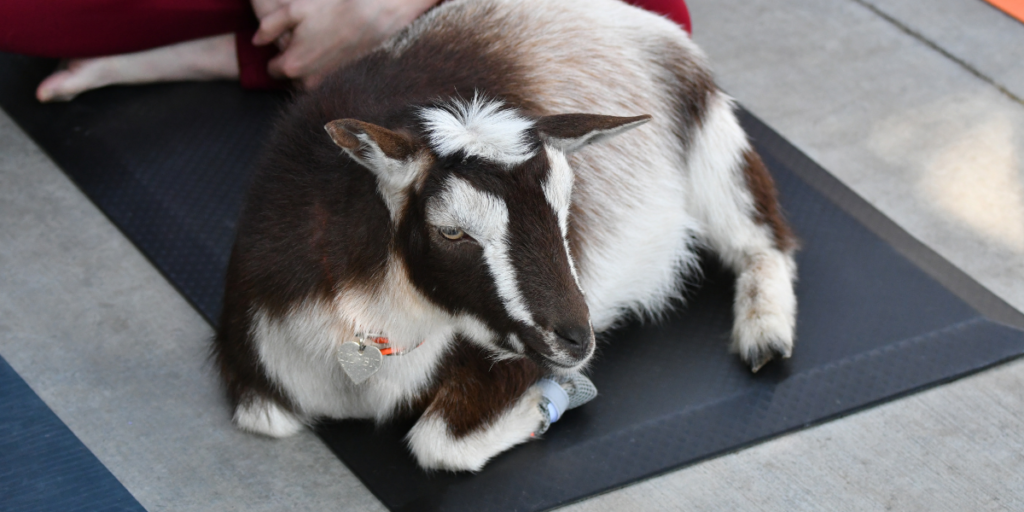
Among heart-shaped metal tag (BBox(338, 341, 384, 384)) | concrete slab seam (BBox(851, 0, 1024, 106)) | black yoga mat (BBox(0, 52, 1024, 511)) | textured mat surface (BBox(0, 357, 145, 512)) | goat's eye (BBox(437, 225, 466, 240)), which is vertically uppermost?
goat's eye (BBox(437, 225, 466, 240))

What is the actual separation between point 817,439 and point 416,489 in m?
1.14

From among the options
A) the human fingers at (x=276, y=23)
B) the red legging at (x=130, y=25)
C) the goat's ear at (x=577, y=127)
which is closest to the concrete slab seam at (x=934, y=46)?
the red legging at (x=130, y=25)

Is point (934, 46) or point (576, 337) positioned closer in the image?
point (576, 337)

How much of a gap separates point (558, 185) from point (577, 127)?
149 mm

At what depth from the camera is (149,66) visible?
3.67 m

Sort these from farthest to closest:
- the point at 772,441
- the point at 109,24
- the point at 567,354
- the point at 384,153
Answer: the point at 109,24
the point at 772,441
the point at 567,354
the point at 384,153

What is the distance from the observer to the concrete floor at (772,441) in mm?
2623

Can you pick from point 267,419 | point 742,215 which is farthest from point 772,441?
point 267,419

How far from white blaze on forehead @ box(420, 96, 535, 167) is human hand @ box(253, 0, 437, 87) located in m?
1.14

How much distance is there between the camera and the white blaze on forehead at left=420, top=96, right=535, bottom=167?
205cm

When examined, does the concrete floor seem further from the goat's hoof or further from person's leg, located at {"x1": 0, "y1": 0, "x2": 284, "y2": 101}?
person's leg, located at {"x1": 0, "y1": 0, "x2": 284, "y2": 101}

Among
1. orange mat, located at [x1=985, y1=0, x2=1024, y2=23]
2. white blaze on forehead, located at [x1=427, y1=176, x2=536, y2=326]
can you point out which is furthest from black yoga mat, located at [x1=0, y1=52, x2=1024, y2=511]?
orange mat, located at [x1=985, y1=0, x2=1024, y2=23]

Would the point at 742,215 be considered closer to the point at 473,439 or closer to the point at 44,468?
the point at 473,439

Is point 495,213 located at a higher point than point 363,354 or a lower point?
higher
